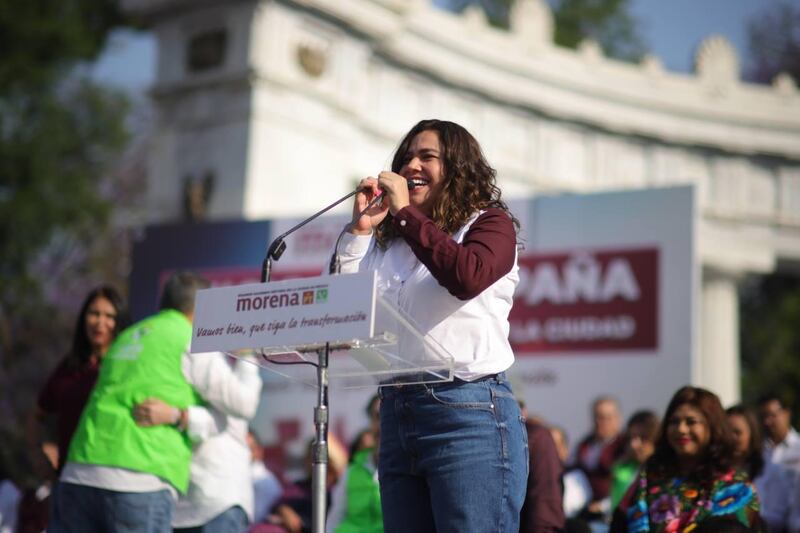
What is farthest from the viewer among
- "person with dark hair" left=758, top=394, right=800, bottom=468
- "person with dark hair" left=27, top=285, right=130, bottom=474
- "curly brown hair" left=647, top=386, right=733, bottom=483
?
"person with dark hair" left=758, top=394, right=800, bottom=468

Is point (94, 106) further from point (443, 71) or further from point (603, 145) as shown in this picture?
point (603, 145)

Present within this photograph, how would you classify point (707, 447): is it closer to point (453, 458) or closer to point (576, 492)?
point (453, 458)

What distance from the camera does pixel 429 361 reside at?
12.5 ft

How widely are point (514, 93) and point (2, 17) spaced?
8809mm

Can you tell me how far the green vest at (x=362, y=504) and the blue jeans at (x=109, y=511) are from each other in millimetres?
2087

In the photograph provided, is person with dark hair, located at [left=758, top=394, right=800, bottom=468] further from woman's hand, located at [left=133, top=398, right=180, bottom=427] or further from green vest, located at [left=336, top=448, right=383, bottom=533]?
woman's hand, located at [left=133, top=398, right=180, bottom=427]

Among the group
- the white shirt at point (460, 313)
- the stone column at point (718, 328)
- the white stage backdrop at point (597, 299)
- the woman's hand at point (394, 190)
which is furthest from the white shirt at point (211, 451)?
the stone column at point (718, 328)

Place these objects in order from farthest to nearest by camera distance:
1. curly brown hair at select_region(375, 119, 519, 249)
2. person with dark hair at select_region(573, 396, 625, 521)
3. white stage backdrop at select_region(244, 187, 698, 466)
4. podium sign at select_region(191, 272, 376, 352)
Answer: white stage backdrop at select_region(244, 187, 698, 466), person with dark hair at select_region(573, 396, 625, 521), curly brown hair at select_region(375, 119, 519, 249), podium sign at select_region(191, 272, 376, 352)

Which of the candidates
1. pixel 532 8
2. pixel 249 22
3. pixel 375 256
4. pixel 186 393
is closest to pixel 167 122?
pixel 249 22

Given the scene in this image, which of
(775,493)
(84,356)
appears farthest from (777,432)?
(84,356)

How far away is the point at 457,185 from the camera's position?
163 inches

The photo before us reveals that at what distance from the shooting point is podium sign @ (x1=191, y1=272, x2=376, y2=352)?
11.8 ft

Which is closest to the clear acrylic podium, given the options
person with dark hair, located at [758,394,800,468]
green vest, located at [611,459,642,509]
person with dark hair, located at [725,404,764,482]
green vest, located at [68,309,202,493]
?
green vest, located at [68,309,202,493]

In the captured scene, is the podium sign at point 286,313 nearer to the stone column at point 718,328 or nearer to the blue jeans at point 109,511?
the blue jeans at point 109,511
